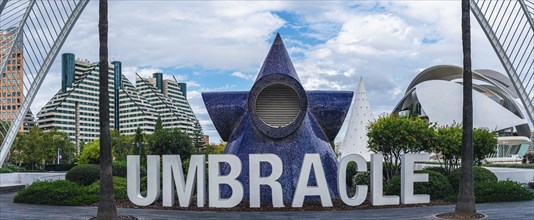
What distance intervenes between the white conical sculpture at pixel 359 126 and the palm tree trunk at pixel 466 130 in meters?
45.5

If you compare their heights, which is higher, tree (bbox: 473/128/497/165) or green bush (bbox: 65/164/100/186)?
tree (bbox: 473/128/497/165)

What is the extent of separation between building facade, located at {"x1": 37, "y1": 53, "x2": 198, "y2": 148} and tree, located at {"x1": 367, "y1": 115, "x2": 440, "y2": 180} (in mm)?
129377

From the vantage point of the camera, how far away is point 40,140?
69938mm

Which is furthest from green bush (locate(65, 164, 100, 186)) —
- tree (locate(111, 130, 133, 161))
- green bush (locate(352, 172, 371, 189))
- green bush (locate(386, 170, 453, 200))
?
tree (locate(111, 130, 133, 161))

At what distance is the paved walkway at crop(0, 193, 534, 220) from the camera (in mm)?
19422

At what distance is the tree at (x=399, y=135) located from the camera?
29141mm

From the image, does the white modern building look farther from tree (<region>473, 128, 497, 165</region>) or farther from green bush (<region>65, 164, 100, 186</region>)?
green bush (<region>65, 164, 100, 186</region>)

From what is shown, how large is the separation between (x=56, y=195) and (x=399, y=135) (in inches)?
641

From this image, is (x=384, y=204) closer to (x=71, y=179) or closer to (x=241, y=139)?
(x=241, y=139)

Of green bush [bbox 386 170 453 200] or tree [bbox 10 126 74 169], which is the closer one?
green bush [bbox 386 170 453 200]

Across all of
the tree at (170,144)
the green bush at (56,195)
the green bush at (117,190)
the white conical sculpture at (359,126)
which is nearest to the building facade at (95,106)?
the white conical sculpture at (359,126)

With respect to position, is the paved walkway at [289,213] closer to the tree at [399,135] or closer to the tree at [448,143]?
the tree at [399,135]

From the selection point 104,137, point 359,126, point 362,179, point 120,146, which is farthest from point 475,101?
point 104,137

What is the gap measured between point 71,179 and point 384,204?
1581cm
